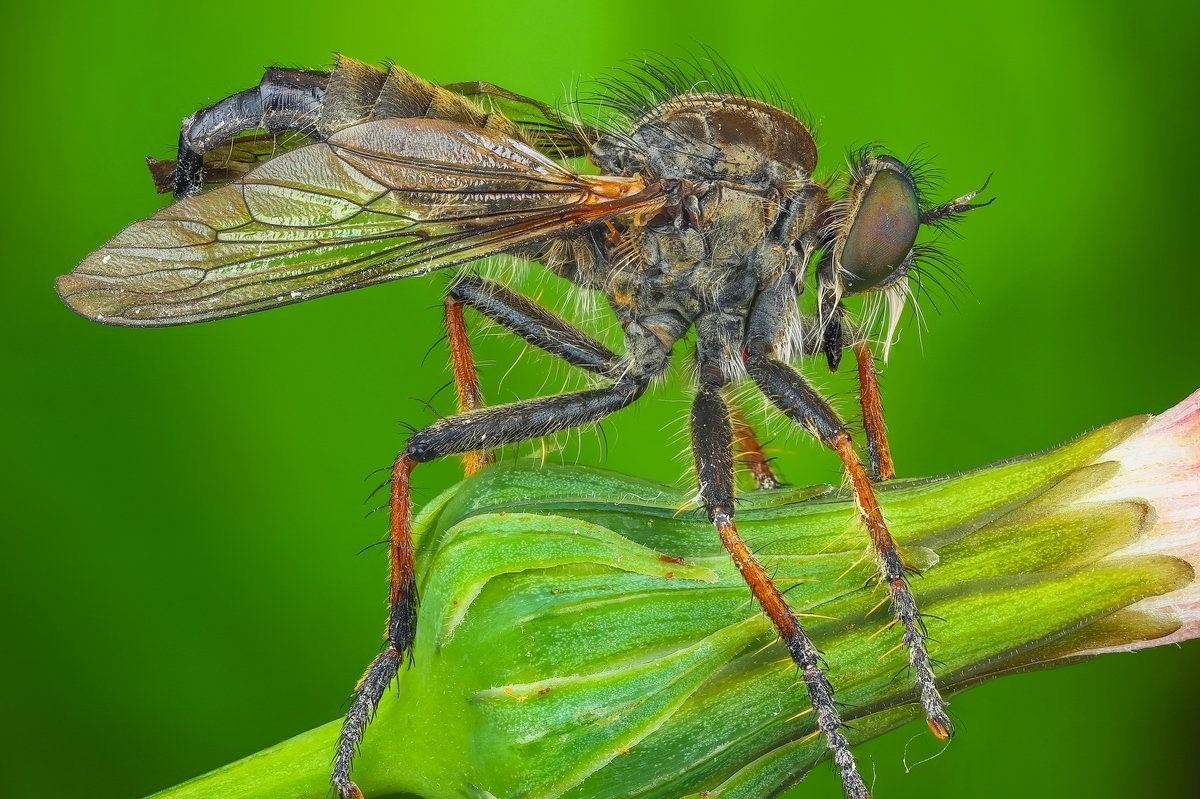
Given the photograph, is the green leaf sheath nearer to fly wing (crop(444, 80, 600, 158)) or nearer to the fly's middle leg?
the fly's middle leg

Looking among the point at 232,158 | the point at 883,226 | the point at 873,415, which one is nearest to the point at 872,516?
the point at 873,415

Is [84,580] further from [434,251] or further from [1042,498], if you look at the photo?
[1042,498]

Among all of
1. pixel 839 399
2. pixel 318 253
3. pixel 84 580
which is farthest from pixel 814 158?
pixel 84 580

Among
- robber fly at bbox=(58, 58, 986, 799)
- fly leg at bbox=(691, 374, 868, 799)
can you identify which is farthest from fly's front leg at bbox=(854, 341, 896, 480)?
fly leg at bbox=(691, 374, 868, 799)

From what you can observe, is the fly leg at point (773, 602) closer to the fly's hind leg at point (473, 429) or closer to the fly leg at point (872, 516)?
the fly leg at point (872, 516)

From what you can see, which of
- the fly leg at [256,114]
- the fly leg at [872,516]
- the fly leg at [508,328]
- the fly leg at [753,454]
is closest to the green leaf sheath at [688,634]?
the fly leg at [872,516]

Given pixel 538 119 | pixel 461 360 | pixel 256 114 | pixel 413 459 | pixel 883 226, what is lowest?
pixel 413 459

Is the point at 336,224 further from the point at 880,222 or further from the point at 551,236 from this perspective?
the point at 880,222
